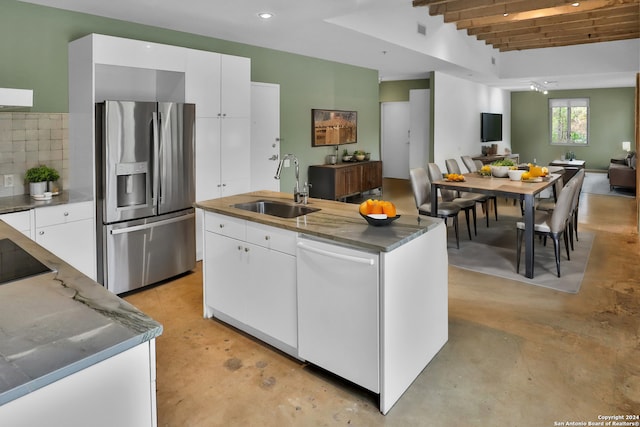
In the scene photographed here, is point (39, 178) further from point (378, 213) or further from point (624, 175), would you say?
point (624, 175)

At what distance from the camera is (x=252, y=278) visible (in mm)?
2877

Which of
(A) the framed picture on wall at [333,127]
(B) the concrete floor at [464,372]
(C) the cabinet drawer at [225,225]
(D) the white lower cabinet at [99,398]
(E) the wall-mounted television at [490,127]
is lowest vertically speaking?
(B) the concrete floor at [464,372]

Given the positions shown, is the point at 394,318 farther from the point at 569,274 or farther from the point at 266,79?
the point at 266,79

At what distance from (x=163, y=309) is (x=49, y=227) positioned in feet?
3.56

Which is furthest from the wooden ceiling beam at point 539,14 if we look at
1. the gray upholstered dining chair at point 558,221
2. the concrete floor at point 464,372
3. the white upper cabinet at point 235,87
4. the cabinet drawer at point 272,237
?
the cabinet drawer at point 272,237

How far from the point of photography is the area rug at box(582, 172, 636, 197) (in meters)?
9.39

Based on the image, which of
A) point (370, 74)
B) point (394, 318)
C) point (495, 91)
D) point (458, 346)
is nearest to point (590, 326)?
point (458, 346)

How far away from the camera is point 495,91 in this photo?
12.7 meters

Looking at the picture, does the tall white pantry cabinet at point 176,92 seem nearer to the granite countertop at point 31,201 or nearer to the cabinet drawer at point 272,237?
the granite countertop at point 31,201

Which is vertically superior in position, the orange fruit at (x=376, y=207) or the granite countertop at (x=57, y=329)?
the orange fruit at (x=376, y=207)

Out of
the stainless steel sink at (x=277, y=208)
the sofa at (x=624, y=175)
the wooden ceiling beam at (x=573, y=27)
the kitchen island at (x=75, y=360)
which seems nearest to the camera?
the kitchen island at (x=75, y=360)

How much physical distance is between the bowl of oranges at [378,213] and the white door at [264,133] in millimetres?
3562

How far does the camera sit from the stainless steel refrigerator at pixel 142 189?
12.1 ft

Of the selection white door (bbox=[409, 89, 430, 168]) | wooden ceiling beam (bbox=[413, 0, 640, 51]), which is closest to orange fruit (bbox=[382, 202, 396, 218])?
wooden ceiling beam (bbox=[413, 0, 640, 51])
